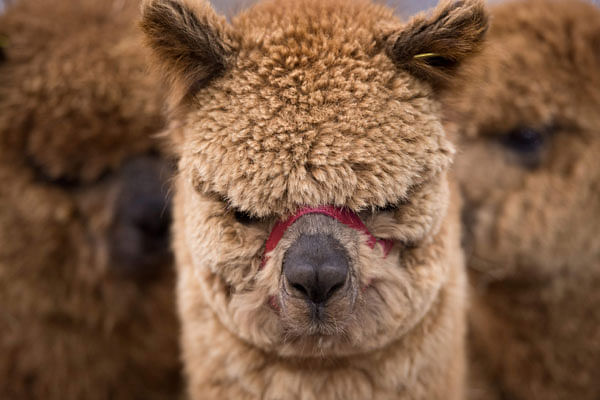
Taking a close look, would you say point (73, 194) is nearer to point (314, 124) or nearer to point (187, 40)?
point (187, 40)

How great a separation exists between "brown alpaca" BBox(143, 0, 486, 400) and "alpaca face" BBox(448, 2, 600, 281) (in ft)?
4.47

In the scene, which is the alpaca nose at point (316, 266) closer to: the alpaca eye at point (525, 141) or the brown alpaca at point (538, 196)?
the brown alpaca at point (538, 196)

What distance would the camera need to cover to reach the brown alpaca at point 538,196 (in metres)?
3.38

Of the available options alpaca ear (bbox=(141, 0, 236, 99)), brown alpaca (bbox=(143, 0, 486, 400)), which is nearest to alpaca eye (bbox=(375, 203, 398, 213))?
brown alpaca (bbox=(143, 0, 486, 400))

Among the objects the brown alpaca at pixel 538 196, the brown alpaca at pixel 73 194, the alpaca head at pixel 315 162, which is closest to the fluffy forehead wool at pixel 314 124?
the alpaca head at pixel 315 162

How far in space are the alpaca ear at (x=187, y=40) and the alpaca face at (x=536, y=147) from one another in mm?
1782

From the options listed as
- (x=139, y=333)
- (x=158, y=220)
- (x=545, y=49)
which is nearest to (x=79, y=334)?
(x=139, y=333)

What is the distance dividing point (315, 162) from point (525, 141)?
214 cm

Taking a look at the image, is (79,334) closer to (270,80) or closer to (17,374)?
(17,374)

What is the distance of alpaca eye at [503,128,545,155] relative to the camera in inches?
137

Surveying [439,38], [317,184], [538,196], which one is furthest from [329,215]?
[538,196]

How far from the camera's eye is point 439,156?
2.04 meters

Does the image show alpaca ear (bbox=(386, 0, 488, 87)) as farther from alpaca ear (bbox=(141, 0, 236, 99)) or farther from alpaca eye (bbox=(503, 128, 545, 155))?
alpaca eye (bbox=(503, 128, 545, 155))

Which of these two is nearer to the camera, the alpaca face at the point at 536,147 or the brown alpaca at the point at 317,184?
the brown alpaca at the point at 317,184
